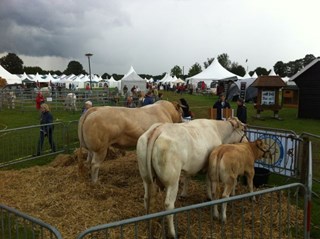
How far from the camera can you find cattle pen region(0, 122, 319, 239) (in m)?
3.98

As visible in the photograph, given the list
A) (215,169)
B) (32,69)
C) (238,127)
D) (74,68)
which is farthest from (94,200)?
(74,68)

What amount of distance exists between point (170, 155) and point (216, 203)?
1481 millimetres

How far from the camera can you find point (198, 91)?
45.7 m

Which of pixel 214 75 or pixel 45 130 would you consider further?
pixel 214 75

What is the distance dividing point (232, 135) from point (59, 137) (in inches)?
339

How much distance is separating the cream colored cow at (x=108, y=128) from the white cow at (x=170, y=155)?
1868 mm

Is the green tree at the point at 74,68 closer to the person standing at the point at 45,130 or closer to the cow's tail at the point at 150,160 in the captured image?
the person standing at the point at 45,130

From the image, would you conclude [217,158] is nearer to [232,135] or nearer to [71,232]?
[232,135]

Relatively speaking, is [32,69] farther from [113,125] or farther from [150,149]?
[150,149]

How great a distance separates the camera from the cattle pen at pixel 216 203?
398 cm

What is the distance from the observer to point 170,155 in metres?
4.76

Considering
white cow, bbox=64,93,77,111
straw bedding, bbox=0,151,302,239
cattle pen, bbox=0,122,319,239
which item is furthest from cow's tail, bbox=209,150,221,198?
white cow, bbox=64,93,77,111

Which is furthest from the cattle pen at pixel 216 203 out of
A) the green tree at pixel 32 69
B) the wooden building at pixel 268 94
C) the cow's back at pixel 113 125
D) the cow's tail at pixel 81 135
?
the green tree at pixel 32 69

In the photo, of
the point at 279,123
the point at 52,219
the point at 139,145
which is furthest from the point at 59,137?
the point at 279,123
